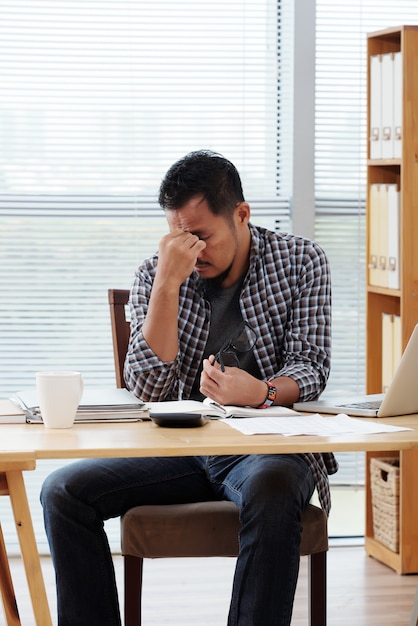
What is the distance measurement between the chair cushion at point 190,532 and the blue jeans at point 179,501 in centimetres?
5

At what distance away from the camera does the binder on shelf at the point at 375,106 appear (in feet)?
10.4

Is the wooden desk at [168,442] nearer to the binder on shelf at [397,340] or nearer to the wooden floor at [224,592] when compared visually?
the wooden floor at [224,592]

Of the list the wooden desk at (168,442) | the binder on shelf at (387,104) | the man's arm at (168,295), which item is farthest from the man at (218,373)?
the binder on shelf at (387,104)

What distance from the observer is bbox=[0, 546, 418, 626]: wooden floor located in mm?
2748

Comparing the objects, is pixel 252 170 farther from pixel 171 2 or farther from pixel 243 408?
pixel 243 408

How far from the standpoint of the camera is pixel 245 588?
6.03ft

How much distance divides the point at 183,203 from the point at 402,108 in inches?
41.0

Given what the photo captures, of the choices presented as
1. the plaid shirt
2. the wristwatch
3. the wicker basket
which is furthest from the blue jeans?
the wicker basket

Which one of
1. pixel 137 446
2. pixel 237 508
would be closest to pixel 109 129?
pixel 237 508

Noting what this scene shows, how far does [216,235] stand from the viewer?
2.35 meters

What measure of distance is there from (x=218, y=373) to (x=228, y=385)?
0.03m

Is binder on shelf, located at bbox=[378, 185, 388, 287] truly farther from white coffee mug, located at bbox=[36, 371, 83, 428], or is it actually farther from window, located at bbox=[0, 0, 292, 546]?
white coffee mug, located at bbox=[36, 371, 83, 428]

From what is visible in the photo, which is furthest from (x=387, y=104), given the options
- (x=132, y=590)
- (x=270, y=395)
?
(x=132, y=590)

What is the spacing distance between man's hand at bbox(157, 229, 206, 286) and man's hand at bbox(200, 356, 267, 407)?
0.30m
